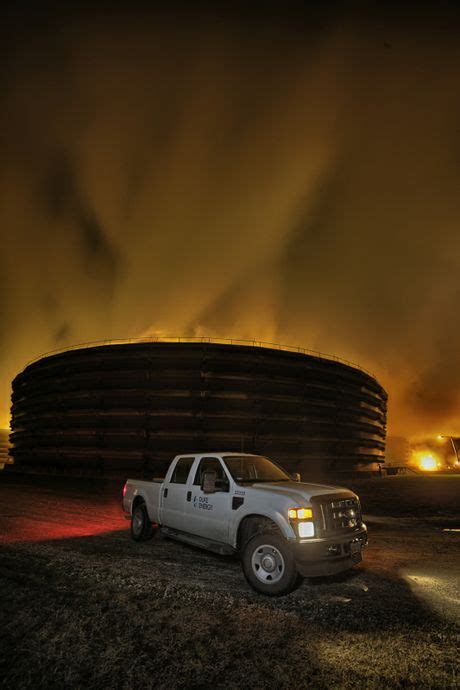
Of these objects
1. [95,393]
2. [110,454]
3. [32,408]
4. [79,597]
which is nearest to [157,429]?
[110,454]

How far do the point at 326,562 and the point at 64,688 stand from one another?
3.21 metres

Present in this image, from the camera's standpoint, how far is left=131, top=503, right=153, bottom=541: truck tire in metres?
8.04

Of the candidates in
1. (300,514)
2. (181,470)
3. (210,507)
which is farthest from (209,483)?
(181,470)

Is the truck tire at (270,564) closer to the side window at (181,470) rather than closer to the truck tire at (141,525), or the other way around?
the side window at (181,470)

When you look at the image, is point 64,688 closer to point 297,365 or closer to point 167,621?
point 167,621

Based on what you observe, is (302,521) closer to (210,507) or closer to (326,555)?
(326,555)

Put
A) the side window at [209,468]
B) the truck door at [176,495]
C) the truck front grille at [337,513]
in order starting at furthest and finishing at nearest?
1. the truck door at [176,495]
2. the side window at [209,468]
3. the truck front grille at [337,513]

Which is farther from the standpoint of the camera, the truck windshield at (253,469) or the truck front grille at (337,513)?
the truck windshield at (253,469)

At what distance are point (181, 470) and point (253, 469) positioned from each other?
4.76ft

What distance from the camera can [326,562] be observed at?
5020 mm

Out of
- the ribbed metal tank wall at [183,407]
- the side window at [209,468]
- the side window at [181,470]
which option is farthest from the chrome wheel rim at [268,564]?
the ribbed metal tank wall at [183,407]

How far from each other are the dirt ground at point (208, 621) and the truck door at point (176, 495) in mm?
595

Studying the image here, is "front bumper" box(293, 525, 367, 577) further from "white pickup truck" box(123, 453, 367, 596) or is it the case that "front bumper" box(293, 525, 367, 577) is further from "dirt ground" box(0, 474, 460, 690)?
"dirt ground" box(0, 474, 460, 690)

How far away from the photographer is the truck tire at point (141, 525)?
8039 mm
